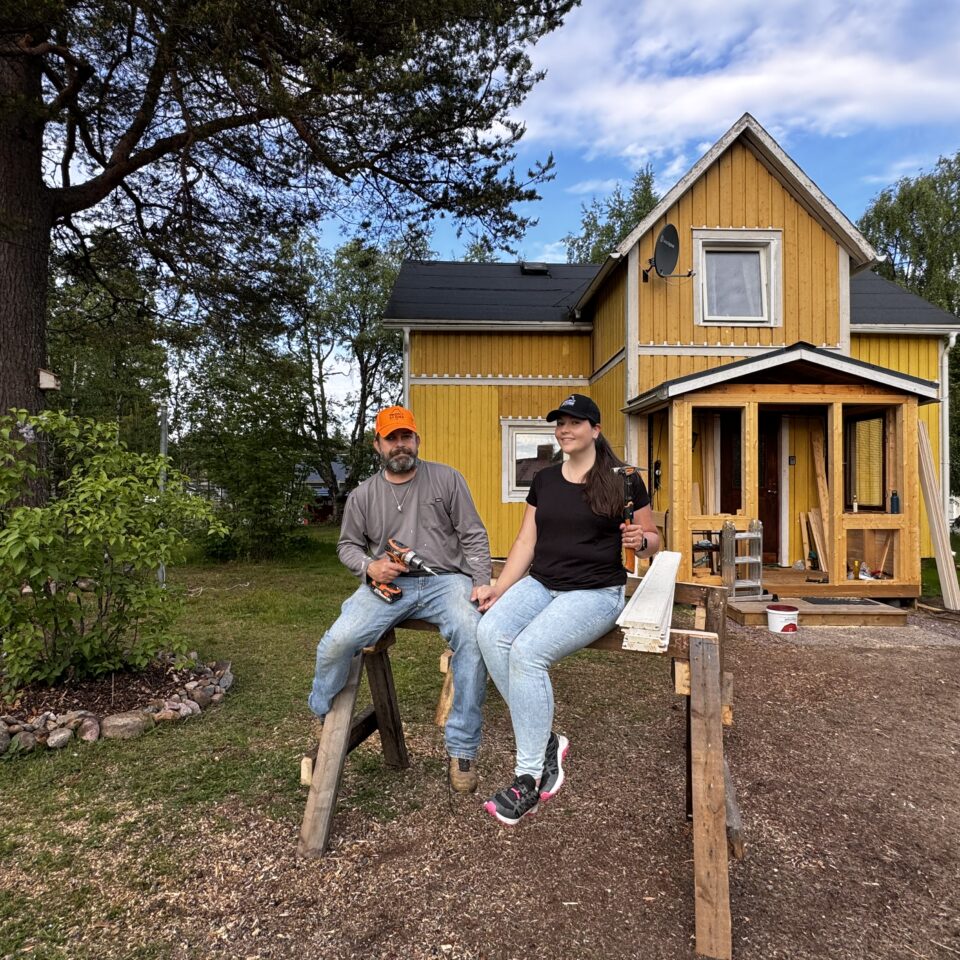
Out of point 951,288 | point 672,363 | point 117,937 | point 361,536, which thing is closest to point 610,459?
point 361,536

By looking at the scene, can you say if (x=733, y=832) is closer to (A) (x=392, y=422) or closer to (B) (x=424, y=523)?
(B) (x=424, y=523)

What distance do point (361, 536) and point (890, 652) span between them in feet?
17.8

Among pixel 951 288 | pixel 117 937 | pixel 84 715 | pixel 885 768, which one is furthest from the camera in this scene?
pixel 951 288

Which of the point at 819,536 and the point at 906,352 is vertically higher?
the point at 906,352

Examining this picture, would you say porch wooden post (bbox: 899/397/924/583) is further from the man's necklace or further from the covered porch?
the man's necklace

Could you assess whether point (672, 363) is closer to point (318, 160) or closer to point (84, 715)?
point (318, 160)

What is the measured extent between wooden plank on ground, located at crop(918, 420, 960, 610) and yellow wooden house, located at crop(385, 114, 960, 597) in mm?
457

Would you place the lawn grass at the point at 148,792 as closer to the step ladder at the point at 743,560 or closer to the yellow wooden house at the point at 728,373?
the step ladder at the point at 743,560

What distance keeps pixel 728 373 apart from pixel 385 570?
617cm

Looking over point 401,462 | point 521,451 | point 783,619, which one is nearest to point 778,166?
point 521,451

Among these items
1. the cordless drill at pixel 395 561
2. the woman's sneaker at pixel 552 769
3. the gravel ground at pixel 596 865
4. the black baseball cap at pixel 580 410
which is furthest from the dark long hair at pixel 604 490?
the gravel ground at pixel 596 865

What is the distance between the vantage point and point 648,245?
9203 mm

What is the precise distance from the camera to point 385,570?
9.62 feet

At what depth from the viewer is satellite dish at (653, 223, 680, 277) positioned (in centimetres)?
902
